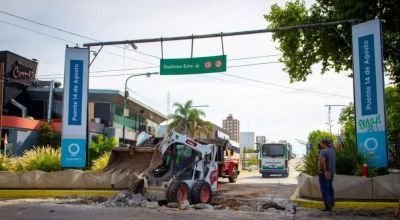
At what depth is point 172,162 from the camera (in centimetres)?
1638

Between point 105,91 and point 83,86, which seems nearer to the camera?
point 83,86

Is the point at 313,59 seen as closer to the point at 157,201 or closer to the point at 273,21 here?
the point at 273,21

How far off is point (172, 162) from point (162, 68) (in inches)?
265

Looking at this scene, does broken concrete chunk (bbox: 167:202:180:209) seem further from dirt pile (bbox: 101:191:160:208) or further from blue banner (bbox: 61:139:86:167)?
blue banner (bbox: 61:139:86:167)

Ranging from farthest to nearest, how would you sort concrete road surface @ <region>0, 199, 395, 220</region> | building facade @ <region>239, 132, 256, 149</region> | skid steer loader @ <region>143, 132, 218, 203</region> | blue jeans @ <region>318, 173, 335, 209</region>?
building facade @ <region>239, 132, 256, 149</region>, skid steer loader @ <region>143, 132, 218, 203</region>, blue jeans @ <region>318, 173, 335, 209</region>, concrete road surface @ <region>0, 199, 395, 220</region>

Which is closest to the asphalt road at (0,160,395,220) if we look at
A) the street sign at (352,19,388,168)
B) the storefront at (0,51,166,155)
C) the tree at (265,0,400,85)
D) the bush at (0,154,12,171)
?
the street sign at (352,19,388,168)

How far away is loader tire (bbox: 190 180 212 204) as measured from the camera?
15.4 m

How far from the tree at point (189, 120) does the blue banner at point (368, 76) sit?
57623 millimetres

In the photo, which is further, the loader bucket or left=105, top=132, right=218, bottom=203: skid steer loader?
the loader bucket

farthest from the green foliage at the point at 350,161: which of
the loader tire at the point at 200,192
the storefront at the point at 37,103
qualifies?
the storefront at the point at 37,103

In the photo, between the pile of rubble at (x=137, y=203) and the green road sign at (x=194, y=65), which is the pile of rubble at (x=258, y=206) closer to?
the pile of rubble at (x=137, y=203)

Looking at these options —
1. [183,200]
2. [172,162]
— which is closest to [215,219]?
[183,200]

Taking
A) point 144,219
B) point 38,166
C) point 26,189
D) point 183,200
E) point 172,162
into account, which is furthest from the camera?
point 38,166

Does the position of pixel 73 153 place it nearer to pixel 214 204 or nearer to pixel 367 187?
pixel 214 204
